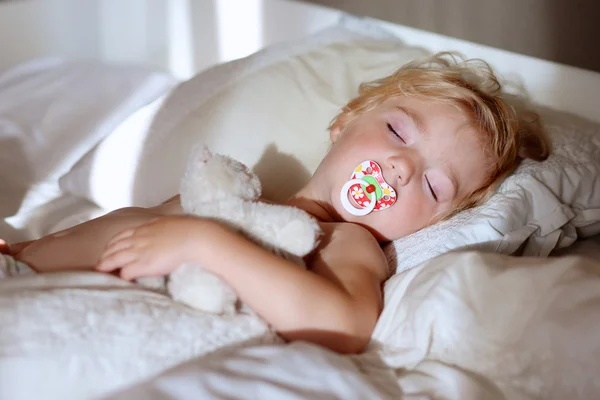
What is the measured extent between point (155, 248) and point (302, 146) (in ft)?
1.87

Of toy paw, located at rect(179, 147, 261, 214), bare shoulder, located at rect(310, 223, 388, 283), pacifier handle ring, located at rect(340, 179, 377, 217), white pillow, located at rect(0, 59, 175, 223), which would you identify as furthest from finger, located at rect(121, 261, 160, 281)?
white pillow, located at rect(0, 59, 175, 223)

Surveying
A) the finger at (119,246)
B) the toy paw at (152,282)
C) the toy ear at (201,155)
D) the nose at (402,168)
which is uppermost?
the toy ear at (201,155)

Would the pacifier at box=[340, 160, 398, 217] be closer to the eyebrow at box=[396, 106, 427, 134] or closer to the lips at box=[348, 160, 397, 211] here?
the lips at box=[348, 160, 397, 211]

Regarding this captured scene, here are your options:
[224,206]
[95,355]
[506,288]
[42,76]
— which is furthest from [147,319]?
[42,76]

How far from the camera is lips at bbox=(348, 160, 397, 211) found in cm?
118

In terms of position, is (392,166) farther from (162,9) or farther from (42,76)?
(162,9)

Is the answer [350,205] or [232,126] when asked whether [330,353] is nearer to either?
[350,205]

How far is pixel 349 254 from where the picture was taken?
1.10 meters

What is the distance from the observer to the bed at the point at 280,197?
2.73 feet

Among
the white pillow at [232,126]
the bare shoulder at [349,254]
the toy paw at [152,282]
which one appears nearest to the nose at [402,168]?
the bare shoulder at [349,254]

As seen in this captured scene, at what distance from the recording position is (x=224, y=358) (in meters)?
0.84

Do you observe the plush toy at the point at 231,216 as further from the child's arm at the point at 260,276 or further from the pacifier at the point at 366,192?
the pacifier at the point at 366,192

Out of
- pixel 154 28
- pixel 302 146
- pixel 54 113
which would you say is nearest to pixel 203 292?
pixel 302 146

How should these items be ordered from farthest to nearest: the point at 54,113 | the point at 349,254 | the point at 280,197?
the point at 54,113
the point at 280,197
the point at 349,254
